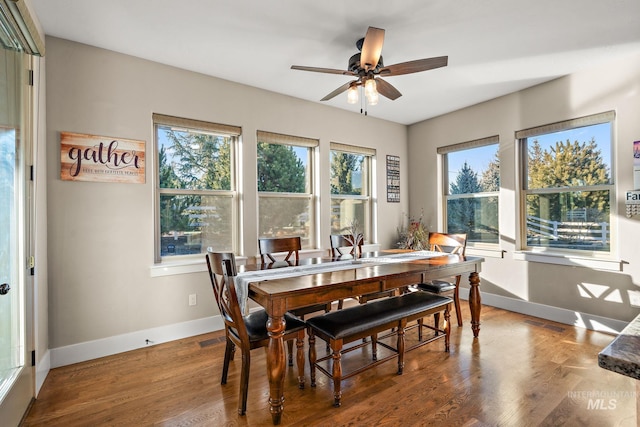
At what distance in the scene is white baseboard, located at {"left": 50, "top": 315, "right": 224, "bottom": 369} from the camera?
2588 millimetres

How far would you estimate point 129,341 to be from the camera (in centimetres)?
285

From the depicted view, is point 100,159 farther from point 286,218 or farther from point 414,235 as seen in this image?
point 414,235

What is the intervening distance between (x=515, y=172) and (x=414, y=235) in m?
1.57

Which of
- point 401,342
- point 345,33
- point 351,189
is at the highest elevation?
point 345,33

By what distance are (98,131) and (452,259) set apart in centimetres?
346

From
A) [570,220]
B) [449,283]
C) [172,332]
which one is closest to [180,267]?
[172,332]

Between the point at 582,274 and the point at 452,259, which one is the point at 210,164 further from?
the point at 582,274

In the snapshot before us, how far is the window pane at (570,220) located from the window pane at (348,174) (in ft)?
7.24

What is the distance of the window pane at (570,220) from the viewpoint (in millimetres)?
3248

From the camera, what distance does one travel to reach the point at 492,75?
10.9 ft

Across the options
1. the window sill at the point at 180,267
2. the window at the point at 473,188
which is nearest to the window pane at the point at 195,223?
the window sill at the point at 180,267

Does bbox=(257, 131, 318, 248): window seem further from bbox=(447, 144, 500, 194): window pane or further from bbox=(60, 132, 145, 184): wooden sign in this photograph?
bbox=(447, 144, 500, 194): window pane

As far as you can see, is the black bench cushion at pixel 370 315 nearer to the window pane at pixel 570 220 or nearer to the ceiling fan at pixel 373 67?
the ceiling fan at pixel 373 67

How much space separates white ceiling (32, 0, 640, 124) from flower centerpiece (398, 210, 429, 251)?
2190 mm
